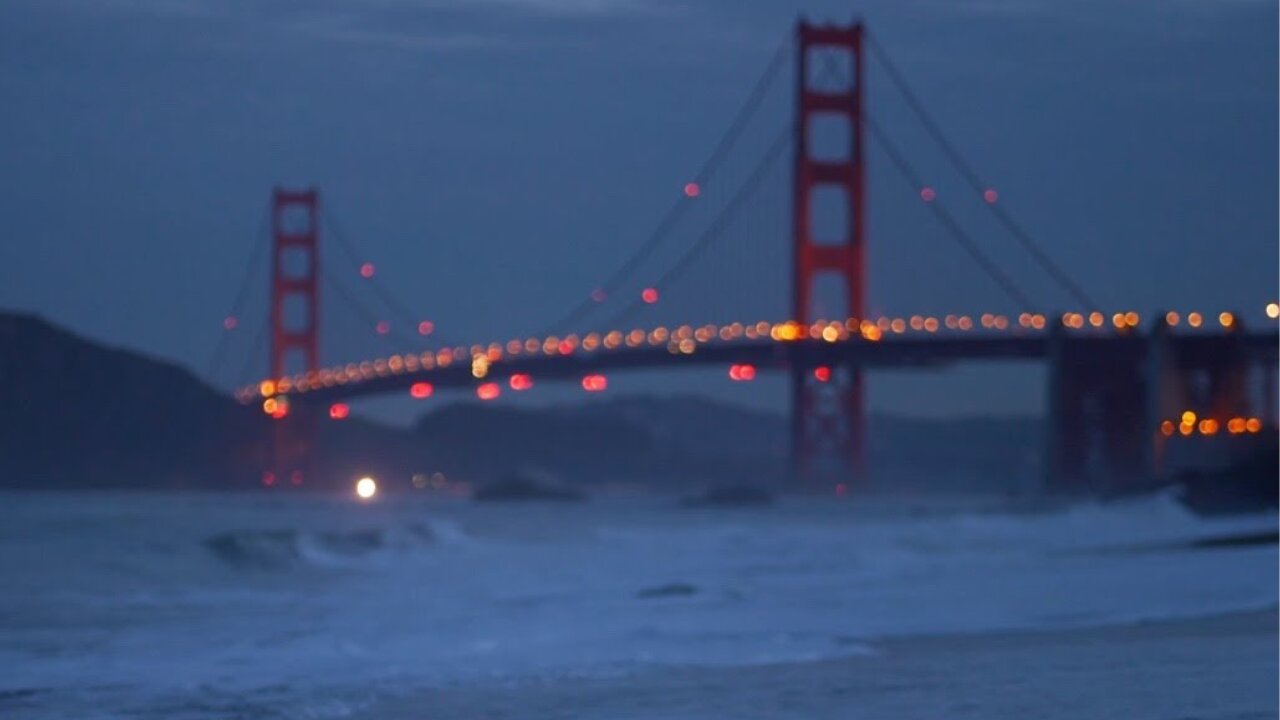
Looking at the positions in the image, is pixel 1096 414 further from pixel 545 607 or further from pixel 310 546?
pixel 545 607

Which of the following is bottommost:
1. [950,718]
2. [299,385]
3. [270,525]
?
[950,718]

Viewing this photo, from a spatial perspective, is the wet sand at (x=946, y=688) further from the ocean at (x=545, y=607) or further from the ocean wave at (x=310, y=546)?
the ocean wave at (x=310, y=546)

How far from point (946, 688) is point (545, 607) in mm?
5068

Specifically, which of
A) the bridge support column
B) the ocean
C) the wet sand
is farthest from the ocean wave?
→ the bridge support column

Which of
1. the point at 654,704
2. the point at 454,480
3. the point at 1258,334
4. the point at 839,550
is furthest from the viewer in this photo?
the point at 454,480

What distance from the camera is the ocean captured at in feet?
26.3

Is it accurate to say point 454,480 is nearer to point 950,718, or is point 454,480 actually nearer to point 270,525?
point 270,525

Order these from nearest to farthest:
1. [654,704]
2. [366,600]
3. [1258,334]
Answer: [654,704]
[366,600]
[1258,334]

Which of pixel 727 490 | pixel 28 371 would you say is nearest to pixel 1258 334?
pixel 727 490

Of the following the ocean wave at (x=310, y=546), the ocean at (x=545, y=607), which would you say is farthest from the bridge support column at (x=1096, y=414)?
the ocean wave at (x=310, y=546)

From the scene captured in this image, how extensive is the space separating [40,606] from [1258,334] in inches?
981

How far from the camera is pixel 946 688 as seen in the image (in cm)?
771

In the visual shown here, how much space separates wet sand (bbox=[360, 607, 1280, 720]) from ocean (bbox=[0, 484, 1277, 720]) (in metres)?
0.03

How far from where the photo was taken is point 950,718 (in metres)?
6.94
